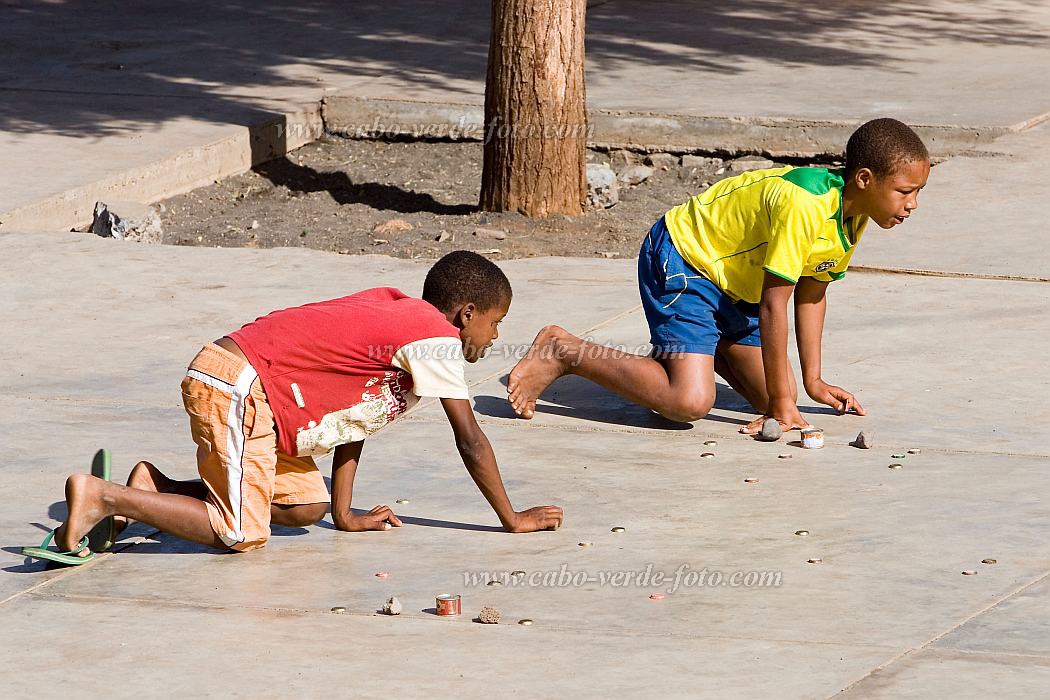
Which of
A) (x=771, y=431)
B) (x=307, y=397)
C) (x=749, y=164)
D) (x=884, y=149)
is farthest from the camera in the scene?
(x=749, y=164)

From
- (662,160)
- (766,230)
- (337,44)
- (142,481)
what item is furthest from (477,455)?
(337,44)

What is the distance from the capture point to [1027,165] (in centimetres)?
941

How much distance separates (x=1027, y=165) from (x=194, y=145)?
499 centimetres

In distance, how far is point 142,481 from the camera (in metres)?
4.65

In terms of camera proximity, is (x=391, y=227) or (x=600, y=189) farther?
(x=600, y=189)

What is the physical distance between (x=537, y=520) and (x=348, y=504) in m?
0.57

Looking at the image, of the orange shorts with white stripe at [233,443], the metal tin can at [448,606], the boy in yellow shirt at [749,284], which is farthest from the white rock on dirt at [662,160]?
the metal tin can at [448,606]

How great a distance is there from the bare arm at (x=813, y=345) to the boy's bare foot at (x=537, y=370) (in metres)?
0.86

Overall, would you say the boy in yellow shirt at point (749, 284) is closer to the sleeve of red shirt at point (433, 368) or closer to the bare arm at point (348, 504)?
the bare arm at point (348, 504)

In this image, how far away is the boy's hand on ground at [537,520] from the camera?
184 inches

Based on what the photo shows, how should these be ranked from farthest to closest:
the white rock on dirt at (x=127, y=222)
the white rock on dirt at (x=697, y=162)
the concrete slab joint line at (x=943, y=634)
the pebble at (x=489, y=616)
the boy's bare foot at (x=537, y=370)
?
1. the white rock on dirt at (x=697, y=162)
2. the white rock on dirt at (x=127, y=222)
3. the boy's bare foot at (x=537, y=370)
4. the pebble at (x=489, y=616)
5. the concrete slab joint line at (x=943, y=634)

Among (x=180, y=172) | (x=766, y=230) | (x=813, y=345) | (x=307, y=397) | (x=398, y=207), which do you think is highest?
(x=766, y=230)

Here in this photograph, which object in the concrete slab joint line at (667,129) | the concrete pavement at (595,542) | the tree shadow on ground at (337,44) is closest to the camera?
the concrete pavement at (595,542)

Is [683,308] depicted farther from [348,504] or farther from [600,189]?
[600,189]
